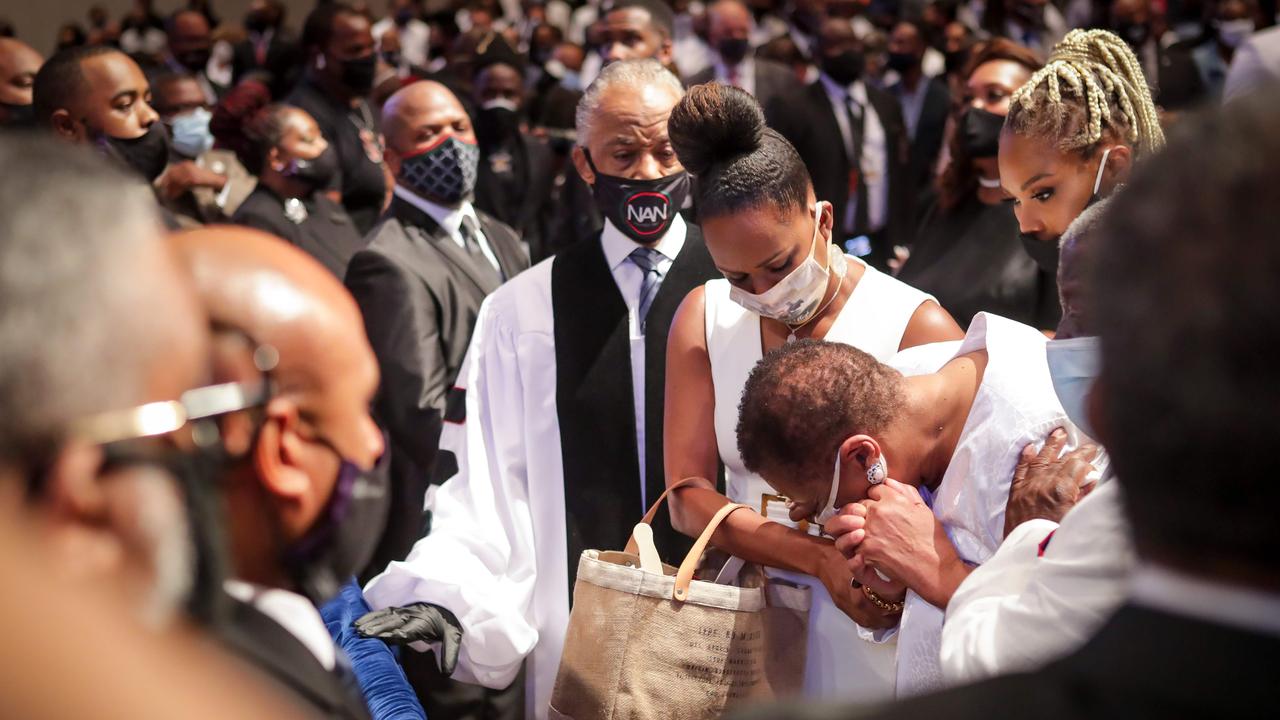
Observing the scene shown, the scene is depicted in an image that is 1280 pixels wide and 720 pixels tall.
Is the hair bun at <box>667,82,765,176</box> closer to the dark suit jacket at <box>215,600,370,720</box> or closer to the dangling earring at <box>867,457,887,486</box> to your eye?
the dangling earring at <box>867,457,887,486</box>

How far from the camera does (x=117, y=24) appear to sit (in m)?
12.7

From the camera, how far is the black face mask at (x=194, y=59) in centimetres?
976

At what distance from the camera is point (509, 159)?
7.35m

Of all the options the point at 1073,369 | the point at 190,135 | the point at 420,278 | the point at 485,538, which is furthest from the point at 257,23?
the point at 1073,369

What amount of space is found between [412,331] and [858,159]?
15.0 ft

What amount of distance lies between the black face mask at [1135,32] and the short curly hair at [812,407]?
7.56 metres

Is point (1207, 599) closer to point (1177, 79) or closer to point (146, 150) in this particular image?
point (146, 150)

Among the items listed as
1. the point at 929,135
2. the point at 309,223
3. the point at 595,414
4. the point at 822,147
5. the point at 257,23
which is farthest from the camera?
the point at 257,23

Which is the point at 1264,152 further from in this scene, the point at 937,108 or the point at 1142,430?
the point at 937,108

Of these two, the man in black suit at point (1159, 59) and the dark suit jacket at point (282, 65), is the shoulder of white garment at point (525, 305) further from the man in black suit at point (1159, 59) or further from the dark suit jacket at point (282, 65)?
the man in black suit at point (1159, 59)

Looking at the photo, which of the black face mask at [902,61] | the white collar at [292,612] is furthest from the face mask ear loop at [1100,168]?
the black face mask at [902,61]

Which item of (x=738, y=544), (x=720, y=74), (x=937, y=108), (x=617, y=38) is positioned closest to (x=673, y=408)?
(x=738, y=544)

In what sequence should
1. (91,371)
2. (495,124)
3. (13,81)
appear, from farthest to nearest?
(495,124) → (13,81) → (91,371)

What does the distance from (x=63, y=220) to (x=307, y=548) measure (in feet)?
1.43
